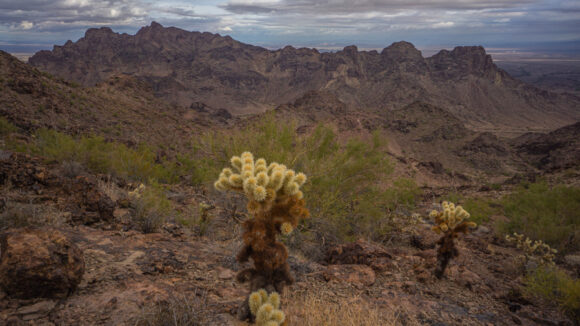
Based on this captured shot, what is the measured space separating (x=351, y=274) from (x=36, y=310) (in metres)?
4.52

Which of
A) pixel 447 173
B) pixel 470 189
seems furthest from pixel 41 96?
pixel 447 173

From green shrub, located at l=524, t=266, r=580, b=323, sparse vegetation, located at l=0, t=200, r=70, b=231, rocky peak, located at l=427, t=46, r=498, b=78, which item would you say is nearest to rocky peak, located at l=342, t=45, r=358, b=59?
rocky peak, located at l=427, t=46, r=498, b=78

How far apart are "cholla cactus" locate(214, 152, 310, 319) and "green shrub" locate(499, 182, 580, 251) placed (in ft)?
34.6

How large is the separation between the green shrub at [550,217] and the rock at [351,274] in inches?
315

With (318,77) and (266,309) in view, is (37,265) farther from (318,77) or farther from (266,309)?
(318,77)

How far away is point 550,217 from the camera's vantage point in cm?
1081

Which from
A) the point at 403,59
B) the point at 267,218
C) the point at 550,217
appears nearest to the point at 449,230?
the point at 267,218

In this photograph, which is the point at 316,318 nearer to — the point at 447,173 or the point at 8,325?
the point at 8,325

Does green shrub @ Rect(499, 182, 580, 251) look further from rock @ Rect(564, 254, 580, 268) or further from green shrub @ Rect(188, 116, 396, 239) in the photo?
green shrub @ Rect(188, 116, 396, 239)

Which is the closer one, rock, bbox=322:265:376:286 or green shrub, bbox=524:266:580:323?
green shrub, bbox=524:266:580:323

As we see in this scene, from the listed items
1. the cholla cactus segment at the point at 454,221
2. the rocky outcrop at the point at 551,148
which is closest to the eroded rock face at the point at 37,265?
the cholla cactus segment at the point at 454,221

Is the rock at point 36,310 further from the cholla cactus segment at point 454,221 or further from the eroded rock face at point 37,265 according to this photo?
the cholla cactus segment at point 454,221

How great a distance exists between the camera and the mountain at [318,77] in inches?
3514

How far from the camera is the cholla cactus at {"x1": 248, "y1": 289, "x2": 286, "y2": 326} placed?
3.16 m
